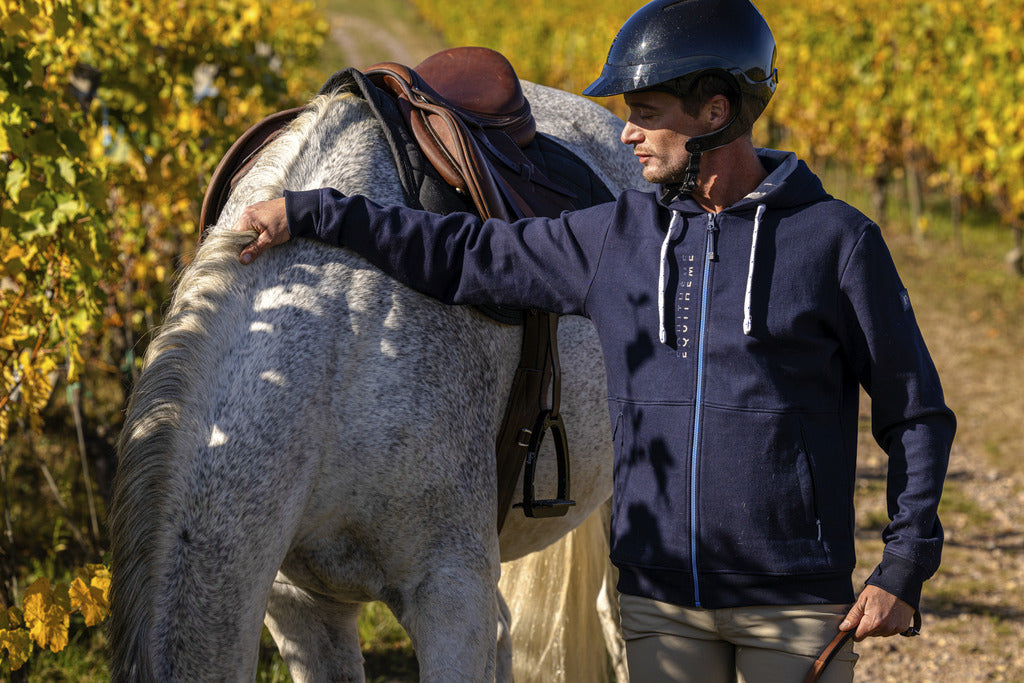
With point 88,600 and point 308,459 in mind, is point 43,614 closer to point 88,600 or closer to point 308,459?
point 88,600

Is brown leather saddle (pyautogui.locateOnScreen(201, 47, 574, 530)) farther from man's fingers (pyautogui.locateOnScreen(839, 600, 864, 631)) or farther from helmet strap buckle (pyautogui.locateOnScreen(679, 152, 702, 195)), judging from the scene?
man's fingers (pyautogui.locateOnScreen(839, 600, 864, 631))

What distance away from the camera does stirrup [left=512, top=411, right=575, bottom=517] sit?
2.38m

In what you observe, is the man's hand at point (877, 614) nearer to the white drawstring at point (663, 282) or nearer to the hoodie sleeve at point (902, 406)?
the hoodie sleeve at point (902, 406)

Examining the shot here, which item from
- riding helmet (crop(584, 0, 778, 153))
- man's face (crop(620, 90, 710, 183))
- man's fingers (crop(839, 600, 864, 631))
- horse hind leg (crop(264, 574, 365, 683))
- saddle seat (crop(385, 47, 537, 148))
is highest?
saddle seat (crop(385, 47, 537, 148))

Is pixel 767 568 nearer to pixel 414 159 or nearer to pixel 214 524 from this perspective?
pixel 214 524

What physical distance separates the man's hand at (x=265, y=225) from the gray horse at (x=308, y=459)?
3 cm

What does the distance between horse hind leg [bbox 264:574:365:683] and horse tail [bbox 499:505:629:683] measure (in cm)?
124

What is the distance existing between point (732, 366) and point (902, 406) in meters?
0.31

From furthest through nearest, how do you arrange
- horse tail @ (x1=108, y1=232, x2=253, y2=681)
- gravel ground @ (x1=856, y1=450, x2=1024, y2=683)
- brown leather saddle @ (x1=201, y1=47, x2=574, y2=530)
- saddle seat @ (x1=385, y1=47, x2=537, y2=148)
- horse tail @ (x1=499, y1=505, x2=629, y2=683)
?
1. gravel ground @ (x1=856, y1=450, x2=1024, y2=683)
2. horse tail @ (x1=499, y1=505, x2=629, y2=683)
3. saddle seat @ (x1=385, y1=47, x2=537, y2=148)
4. brown leather saddle @ (x1=201, y1=47, x2=574, y2=530)
5. horse tail @ (x1=108, y1=232, x2=253, y2=681)

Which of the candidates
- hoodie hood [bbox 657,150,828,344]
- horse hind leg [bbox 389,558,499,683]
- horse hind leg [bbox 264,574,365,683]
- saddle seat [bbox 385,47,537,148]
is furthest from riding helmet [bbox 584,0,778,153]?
horse hind leg [bbox 264,574,365,683]

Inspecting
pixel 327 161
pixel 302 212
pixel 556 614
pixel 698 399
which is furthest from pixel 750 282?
pixel 556 614

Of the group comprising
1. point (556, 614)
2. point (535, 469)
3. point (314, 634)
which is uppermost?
point (535, 469)

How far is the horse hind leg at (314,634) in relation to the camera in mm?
2211

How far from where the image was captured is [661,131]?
189 centimetres
